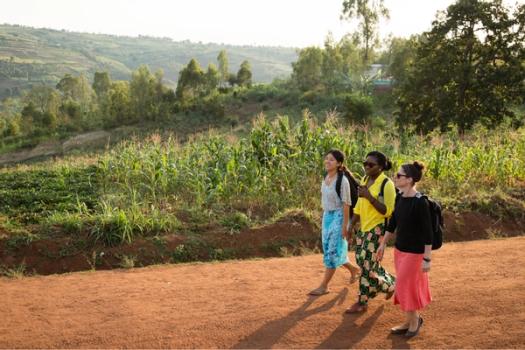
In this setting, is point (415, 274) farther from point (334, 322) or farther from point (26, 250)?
point (26, 250)

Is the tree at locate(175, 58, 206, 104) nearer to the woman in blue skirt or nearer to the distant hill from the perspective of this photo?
the distant hill

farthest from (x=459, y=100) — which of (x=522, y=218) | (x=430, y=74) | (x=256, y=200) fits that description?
(x=256, y=200)

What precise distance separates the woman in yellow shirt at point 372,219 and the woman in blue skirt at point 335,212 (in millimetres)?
188

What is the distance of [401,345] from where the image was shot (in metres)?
4.50

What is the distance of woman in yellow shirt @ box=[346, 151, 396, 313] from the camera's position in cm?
495

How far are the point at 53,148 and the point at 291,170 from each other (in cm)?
2801

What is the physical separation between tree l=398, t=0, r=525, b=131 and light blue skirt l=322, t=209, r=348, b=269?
9438 millimetres

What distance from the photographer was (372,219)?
16.6 ft

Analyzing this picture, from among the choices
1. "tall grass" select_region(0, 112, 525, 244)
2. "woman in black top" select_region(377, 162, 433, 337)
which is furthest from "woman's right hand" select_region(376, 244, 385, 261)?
"tall grass" select_region(0, 112, 525, 244)

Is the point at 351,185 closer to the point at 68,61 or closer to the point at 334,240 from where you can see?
the point at 334,240

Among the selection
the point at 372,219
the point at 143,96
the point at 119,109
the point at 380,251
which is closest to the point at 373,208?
the point at 372,219

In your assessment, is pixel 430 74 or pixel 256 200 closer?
pixel 256 200

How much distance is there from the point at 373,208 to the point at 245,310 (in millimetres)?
1607

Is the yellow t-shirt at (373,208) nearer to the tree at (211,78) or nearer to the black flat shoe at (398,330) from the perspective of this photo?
the black flat shoe at (398,330)
